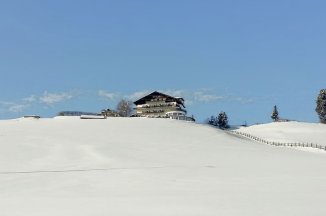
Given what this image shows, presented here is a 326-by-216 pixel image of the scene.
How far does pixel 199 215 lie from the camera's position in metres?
13.9

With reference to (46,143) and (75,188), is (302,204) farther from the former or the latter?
(46,143)

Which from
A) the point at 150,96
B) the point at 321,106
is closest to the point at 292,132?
the point at 150,96

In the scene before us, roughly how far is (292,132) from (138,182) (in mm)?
87752

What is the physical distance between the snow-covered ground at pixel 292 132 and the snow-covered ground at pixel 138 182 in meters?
42.9

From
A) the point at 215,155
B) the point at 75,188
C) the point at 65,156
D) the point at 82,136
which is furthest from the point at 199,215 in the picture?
the point at 82,136

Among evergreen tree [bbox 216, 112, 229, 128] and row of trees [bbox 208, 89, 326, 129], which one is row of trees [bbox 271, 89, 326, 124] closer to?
row of trees [bbox 208, 89, 326, 129]

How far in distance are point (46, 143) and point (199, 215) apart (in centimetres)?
3594

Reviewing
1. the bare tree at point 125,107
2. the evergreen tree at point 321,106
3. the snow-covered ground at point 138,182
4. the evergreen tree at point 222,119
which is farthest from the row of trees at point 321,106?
the snow-covered ground at point 138,182

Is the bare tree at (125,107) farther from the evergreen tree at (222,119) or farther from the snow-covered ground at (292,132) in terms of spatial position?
the snow-covered ground at (292,132)

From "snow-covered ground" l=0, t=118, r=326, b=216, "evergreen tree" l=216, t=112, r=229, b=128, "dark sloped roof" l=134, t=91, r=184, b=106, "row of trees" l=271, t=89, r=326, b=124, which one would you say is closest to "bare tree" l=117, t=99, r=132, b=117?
"dark sloped roof" l=134, t=91, r=184, b=106

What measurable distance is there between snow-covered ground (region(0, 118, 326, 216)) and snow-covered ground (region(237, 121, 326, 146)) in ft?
141

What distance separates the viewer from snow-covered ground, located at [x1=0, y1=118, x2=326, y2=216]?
599 inches

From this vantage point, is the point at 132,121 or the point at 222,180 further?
the point at 132,121

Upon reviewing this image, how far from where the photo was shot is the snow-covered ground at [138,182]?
15.2 m
